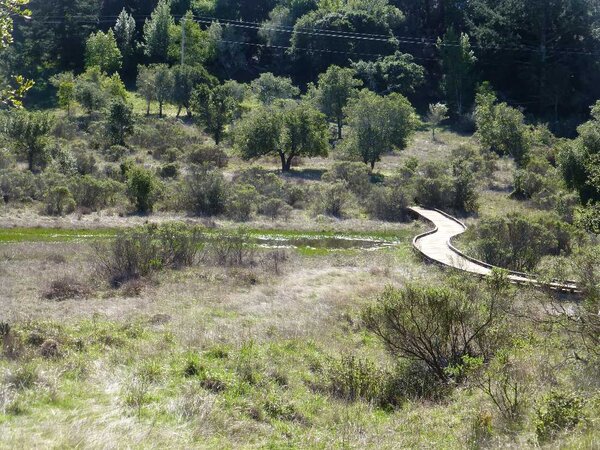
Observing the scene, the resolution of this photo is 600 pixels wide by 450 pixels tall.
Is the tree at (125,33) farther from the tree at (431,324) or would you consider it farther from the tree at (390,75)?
the tree at (431,324)

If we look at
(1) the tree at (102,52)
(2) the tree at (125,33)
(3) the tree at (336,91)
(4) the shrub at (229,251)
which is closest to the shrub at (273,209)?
(4) the shrub at (229,251)

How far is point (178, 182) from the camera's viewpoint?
121ft

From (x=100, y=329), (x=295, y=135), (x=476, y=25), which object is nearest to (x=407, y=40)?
(x=476, y=25)

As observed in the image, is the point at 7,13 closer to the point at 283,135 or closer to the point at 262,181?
the point at 262,181

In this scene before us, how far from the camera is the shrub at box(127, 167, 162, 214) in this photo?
108 feet

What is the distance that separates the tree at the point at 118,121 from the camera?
47.4 m

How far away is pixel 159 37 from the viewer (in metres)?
71.9

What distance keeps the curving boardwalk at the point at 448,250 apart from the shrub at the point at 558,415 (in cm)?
672

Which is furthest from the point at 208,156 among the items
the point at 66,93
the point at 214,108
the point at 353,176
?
the point at 66,93

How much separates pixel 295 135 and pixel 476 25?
128ft

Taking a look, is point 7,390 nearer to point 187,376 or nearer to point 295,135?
point 187,376

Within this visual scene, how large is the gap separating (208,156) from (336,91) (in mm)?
14979

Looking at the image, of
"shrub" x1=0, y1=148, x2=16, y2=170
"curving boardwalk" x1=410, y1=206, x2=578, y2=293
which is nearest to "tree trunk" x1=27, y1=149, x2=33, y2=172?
"shrub" x1=0, y1=148, x2=16, y2=170

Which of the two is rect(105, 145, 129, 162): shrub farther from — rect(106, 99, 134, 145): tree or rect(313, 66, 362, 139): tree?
rect(313, 66, 362, 139): tree
